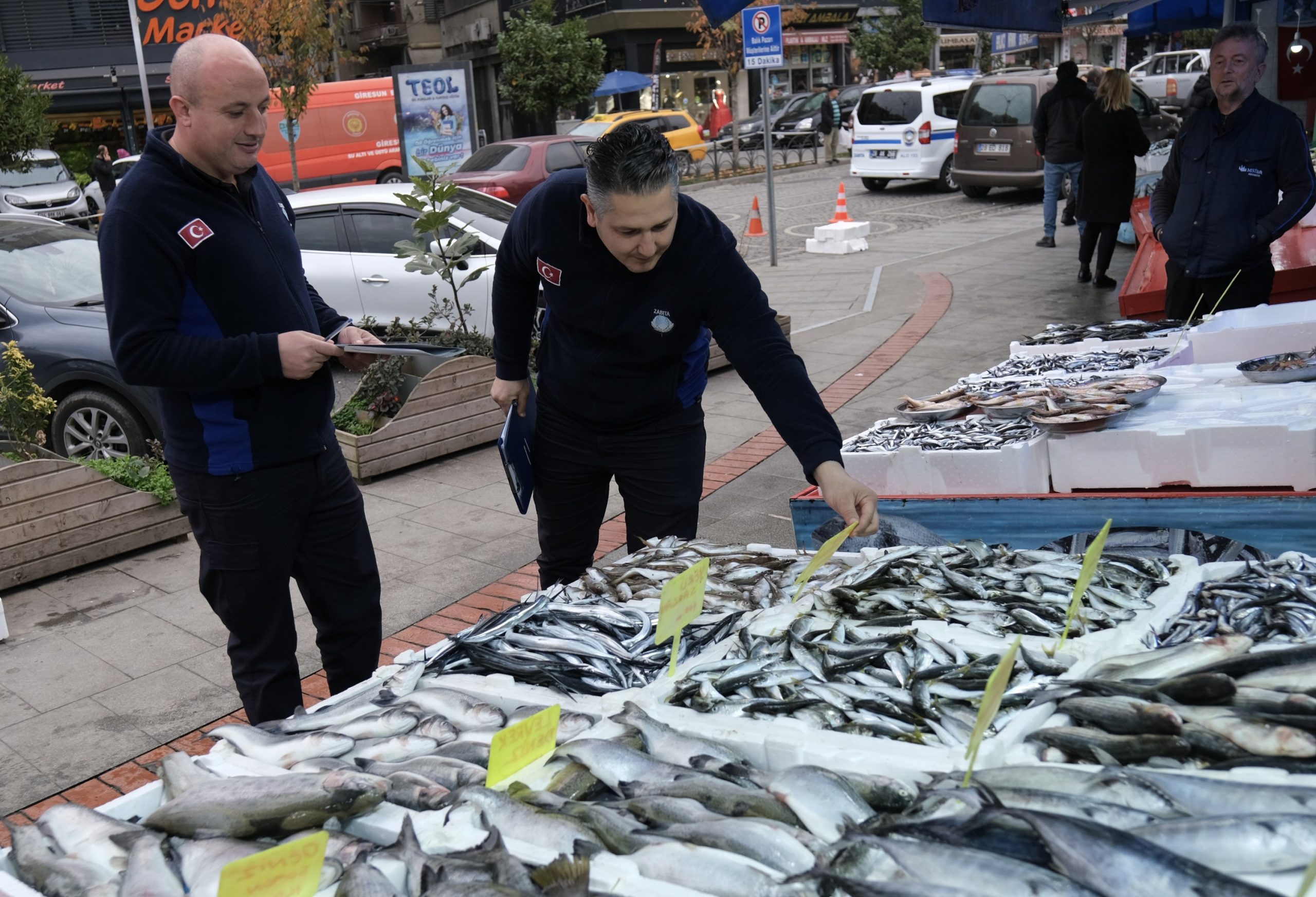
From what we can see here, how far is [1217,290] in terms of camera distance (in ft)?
20.1

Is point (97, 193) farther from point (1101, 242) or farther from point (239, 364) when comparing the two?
point (239, 364)

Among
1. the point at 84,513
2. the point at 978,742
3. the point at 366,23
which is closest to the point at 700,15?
the point at 366,23

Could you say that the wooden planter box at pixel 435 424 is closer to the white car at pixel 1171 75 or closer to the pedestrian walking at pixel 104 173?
the white car at pixel 1171 75

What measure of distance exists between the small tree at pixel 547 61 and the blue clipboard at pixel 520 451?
97.4 ft

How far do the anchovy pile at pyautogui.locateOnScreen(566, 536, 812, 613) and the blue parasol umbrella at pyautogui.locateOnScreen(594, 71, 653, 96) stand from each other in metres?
31.1

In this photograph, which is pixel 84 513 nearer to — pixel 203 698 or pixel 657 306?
pixel 203 698

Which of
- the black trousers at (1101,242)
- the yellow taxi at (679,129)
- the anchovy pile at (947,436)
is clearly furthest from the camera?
the yellow taxi at (679,129)

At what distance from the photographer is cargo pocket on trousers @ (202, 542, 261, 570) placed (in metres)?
3.09

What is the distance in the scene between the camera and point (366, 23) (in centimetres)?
5372

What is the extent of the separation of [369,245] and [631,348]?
6.85m

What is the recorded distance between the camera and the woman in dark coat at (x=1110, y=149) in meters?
10.2

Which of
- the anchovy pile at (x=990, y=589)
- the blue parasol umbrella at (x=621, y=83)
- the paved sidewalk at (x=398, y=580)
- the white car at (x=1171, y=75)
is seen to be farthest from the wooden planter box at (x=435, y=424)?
the blue parasol umbrella at (x=621, y=83)

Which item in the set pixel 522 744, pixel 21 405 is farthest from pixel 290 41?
pixel 522 744

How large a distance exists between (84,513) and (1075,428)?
15.6 feet
